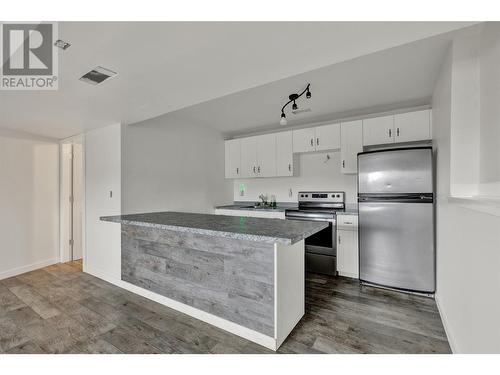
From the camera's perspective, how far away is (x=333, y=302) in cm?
247

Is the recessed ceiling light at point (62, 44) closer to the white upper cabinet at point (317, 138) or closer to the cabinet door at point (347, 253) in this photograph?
the white upper cabinet at point (317, 138)

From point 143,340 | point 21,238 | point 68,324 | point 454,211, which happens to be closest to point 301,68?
point 454,211

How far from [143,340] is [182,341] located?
322mm

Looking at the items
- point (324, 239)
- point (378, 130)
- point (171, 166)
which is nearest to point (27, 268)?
point (171, 166)

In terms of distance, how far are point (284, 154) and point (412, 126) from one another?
1.78m

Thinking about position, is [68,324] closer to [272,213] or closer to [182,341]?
[182,341]

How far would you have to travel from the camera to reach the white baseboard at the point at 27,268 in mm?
3297

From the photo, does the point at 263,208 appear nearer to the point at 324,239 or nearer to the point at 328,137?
the point at 324,239

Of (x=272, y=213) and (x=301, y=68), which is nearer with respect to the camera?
(x=301, y=68)

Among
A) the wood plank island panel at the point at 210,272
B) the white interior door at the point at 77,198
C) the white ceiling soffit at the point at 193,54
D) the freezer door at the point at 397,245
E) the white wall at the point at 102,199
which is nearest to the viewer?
the white ceiling soffit at the point at 193,54

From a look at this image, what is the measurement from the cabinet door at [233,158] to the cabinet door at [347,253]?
214cm

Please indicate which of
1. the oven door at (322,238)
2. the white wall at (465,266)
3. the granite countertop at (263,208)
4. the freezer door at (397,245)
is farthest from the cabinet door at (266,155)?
the white wall at (465,266)

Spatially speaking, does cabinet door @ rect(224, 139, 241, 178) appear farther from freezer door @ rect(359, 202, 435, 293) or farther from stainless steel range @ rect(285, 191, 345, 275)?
freezer door @ rect(359, 202, 435, 293)
